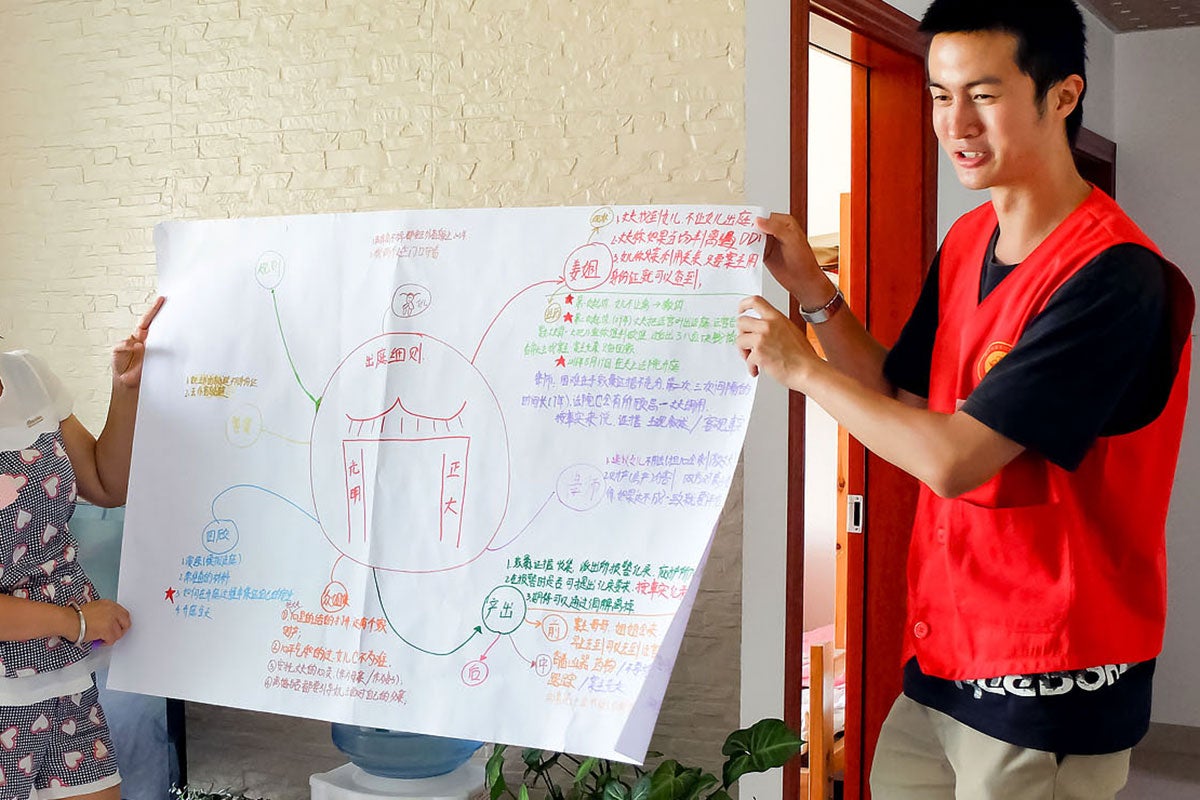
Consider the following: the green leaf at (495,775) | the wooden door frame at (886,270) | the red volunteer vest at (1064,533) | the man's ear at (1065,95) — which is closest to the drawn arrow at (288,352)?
the green leaf at (495,775)

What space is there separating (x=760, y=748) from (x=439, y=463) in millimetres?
649

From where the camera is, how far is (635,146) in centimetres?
224

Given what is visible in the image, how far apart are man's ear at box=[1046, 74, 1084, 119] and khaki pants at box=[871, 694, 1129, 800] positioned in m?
0.79

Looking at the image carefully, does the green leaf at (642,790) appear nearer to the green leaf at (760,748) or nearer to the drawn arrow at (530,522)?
the green leaf at (760,748)

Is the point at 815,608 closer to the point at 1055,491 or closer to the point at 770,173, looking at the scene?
the point at 770,173

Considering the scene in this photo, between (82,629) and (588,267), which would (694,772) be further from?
(82,629)

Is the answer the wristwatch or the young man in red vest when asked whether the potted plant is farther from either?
the wristwatch

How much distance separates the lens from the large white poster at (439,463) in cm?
162

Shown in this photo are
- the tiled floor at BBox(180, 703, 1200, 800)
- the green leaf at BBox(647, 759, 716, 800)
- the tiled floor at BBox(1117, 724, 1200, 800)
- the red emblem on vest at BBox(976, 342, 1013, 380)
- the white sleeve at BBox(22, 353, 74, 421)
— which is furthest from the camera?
the tiled floor at BBox(1117, 724, 1200, 800)

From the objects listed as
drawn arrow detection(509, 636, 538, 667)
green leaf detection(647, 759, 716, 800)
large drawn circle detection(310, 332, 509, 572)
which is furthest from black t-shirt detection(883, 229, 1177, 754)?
large drawn circle detection(310, 332, 509, 572)

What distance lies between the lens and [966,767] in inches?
59.7

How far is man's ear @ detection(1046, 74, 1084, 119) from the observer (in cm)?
149

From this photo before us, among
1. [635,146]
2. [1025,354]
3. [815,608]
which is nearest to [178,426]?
[635,146]

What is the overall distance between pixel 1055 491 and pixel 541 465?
69cm
